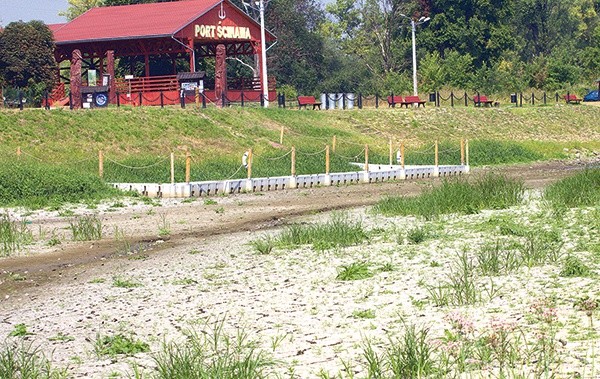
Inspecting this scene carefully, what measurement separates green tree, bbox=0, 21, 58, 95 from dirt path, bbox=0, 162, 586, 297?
2344cm

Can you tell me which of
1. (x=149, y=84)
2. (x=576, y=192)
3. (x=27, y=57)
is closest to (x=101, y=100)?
(x=27, y=57)

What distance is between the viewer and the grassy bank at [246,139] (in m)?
36.9

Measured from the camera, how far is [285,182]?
3669cm

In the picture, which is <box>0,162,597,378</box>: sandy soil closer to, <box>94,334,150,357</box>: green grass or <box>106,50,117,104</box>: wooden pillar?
<box>94,334,150,357</box>: green grass

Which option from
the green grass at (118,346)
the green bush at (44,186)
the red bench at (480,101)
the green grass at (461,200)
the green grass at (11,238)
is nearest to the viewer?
the green grass at (118,346)

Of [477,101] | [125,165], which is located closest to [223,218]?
[125,165]

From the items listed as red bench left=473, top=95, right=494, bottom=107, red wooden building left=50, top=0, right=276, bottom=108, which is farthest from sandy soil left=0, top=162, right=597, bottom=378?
red bench left=473, top=95, right=494, bottom=107

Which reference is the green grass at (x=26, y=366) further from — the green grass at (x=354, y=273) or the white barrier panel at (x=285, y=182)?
the white barrier panel at (x=285, y=182)

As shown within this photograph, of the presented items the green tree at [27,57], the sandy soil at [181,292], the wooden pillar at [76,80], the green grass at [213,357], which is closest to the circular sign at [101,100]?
the wooden pillar at [76,80]

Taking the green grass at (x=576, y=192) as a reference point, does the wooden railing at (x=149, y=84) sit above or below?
above

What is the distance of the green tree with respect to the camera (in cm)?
5494

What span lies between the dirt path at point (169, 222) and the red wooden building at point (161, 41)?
21.4m

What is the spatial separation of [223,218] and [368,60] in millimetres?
76946

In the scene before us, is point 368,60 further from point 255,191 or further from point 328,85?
point 255,191
